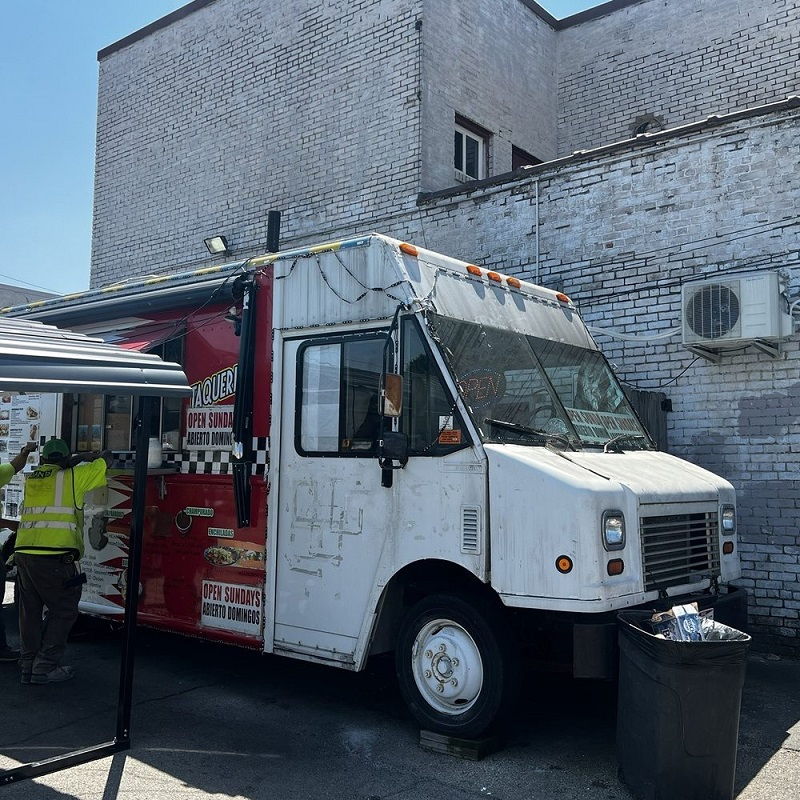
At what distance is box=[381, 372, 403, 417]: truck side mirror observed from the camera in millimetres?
4934

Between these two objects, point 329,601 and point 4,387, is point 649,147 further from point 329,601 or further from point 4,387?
point 4,387

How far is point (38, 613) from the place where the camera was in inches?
246

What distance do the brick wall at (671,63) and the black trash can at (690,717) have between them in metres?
9.60

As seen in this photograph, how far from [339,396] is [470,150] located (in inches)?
304

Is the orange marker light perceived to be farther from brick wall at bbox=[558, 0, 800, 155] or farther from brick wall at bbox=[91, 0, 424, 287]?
brick wall at bbox=[558, 0, 800, 155]

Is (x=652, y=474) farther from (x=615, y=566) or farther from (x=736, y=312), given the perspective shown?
(x=736, y=312)

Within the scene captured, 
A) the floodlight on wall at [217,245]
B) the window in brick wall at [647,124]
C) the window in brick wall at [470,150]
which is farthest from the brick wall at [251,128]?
the window in brick wall at [647,124]

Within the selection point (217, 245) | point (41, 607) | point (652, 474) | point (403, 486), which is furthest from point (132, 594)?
point (217, 245)

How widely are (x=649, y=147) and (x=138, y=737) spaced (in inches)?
279

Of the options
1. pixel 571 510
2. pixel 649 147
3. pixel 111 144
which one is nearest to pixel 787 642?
pixel 571 510

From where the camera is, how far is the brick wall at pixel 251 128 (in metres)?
11.6

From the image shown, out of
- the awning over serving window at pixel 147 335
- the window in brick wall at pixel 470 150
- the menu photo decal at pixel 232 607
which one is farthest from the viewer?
the window in brick wall at pixel 470 150

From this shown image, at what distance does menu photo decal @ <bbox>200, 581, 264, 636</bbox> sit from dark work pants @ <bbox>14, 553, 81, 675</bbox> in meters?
0.99

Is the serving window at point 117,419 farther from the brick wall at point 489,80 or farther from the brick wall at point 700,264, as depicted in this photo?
the brick wall at point 489,80
